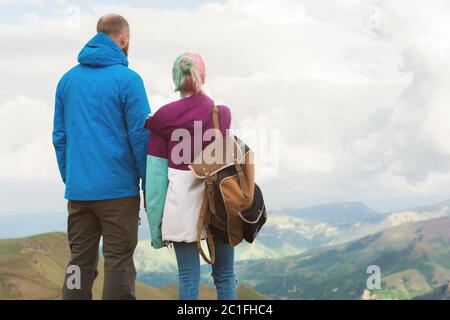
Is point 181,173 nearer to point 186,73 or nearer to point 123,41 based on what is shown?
point 186,73

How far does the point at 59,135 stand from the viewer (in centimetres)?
698

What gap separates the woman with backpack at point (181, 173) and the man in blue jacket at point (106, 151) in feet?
0.89

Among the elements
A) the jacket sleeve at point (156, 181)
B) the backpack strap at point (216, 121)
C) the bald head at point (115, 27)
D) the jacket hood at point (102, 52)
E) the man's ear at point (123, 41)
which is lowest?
the jacket sleeve at point (156, 181)

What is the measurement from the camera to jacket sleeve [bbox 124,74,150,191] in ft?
21.5

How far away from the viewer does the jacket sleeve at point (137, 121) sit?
6555mm

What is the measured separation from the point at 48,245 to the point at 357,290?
95.8 meters

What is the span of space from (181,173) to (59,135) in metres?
1.54

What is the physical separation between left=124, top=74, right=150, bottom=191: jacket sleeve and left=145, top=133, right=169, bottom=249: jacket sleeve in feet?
0.52

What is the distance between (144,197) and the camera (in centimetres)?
656

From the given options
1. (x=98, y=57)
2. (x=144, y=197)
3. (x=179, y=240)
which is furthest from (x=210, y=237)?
(x=98, y=57)
